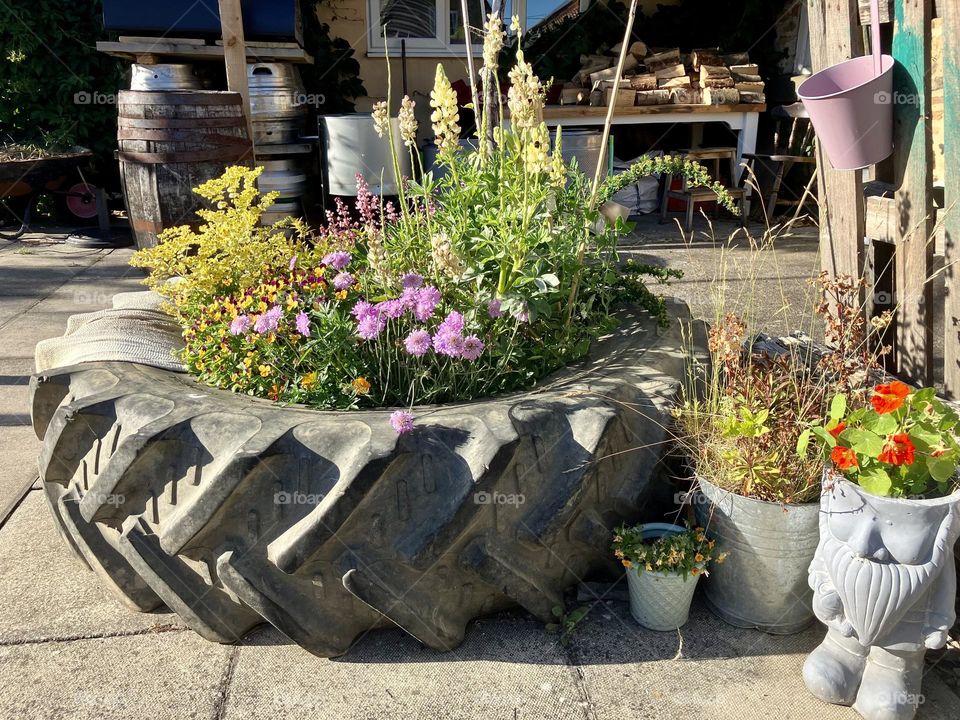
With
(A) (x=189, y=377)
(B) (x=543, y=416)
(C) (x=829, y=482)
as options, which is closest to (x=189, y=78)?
(A) (x=189, y=377)

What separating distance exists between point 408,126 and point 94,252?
5.15 m

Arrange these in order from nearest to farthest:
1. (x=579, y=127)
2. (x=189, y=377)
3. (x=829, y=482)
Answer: (x=829, y=482)
(x=189, y=377)
(x=579, y=127)

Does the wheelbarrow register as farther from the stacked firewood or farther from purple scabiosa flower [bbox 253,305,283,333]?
purple scabiosa flower [bbox 253,305,283,333]

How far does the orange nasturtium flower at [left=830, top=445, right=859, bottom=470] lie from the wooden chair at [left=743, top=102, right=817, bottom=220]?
5.88 metres

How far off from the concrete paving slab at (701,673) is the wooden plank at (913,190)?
1180 millimetres

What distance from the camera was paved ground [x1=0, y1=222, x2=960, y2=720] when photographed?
6.72 feet

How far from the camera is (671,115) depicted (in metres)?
7.59

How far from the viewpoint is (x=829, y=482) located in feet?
6.79

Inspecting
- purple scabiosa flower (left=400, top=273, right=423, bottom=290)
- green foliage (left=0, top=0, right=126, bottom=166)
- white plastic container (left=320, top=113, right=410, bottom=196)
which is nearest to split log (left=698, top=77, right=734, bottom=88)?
white plastic container (left=320, top=113, right=410, bottom=196)

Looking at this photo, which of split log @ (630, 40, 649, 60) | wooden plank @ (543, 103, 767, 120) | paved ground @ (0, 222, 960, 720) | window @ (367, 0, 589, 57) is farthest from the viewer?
window @ (367, 0, 589, 57)

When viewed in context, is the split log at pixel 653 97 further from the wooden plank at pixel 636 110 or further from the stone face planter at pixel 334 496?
the stone face planter at pixel 334 496

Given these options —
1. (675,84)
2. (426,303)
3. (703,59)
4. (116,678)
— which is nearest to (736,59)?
(703,59)

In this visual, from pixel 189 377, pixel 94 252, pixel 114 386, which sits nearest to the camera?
pixel 114 386

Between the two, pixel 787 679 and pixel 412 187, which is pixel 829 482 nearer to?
pixel 787 679
